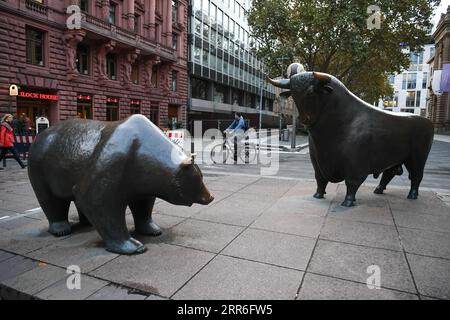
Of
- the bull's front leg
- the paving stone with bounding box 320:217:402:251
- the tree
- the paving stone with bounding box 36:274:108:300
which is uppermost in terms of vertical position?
the tree

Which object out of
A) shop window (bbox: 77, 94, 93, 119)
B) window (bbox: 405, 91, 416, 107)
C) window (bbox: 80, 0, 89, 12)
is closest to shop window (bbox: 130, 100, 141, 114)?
shop window (bbox: 77, 94, 93, 119)

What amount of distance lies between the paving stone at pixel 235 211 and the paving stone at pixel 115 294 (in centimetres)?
222

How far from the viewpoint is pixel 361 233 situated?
4465 mm

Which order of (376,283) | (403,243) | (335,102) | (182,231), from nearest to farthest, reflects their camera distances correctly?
(376,283) → (403,243) → (182,231) → (335,102)

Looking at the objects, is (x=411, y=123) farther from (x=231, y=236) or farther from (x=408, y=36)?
(x=408, y=36)

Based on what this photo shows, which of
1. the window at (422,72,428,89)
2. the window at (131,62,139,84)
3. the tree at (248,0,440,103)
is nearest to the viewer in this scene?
the tree at (248,0,440,103)

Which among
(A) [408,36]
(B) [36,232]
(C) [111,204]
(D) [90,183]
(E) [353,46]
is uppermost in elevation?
(A) [408,36]

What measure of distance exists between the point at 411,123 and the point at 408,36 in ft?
84.6

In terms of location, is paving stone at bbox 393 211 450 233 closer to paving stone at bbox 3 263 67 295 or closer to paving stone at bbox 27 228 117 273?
paving stone at bbox 27 228 117 273

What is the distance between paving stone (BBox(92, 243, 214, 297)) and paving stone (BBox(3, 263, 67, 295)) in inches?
14.3

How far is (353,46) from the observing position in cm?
2395

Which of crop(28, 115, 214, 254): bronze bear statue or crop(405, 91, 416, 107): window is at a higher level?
crop(405, 91, 416, 107): window

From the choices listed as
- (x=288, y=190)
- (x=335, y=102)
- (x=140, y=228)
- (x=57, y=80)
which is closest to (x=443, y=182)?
(x=288, y=190)

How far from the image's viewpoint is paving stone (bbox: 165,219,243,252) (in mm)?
3963
